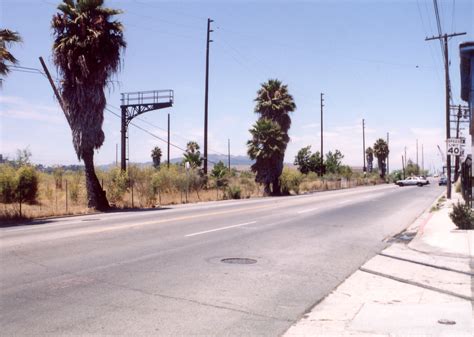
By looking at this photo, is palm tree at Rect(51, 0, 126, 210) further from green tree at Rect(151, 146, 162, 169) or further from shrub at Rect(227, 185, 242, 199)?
green tree at Rect(151, 146, 162, 169)

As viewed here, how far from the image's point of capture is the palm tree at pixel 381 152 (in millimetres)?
102562

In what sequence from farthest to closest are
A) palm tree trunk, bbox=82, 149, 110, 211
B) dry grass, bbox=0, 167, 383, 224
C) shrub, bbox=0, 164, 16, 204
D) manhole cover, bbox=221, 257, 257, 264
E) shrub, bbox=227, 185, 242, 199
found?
shrub, bbox=227, 185, 242, 199
palm tree trunk, bbox=82, 149, 110, 211
shrub, bbox=0, 164, 16, 204
dry grass, bbox=0, 167, 383, 224
manhole cover, bbox=221, 257, 257, 264

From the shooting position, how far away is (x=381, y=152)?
337 ft

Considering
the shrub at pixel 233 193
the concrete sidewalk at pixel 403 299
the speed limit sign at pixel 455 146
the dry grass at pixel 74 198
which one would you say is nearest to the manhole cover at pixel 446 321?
the concrete sidewalk at pixel 403 299

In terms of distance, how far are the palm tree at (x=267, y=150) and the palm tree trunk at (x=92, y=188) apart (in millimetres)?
20926

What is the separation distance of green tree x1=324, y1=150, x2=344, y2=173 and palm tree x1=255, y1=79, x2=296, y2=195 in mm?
41330

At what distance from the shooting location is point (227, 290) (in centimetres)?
739

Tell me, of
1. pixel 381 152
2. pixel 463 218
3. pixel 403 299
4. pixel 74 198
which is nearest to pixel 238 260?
pixel 403 299

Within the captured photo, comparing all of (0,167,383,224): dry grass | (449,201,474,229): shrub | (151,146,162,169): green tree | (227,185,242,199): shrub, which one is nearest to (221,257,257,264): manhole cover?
(449,201,474,229): shrub

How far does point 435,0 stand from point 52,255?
14309mm

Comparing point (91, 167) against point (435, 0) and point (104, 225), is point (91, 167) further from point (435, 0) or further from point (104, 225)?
point (435, 0)

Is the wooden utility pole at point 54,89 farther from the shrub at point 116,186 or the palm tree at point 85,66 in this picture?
the shrub at point 116,186

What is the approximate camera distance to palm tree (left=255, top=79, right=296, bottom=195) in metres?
44.1

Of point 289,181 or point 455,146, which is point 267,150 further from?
point 455,146
